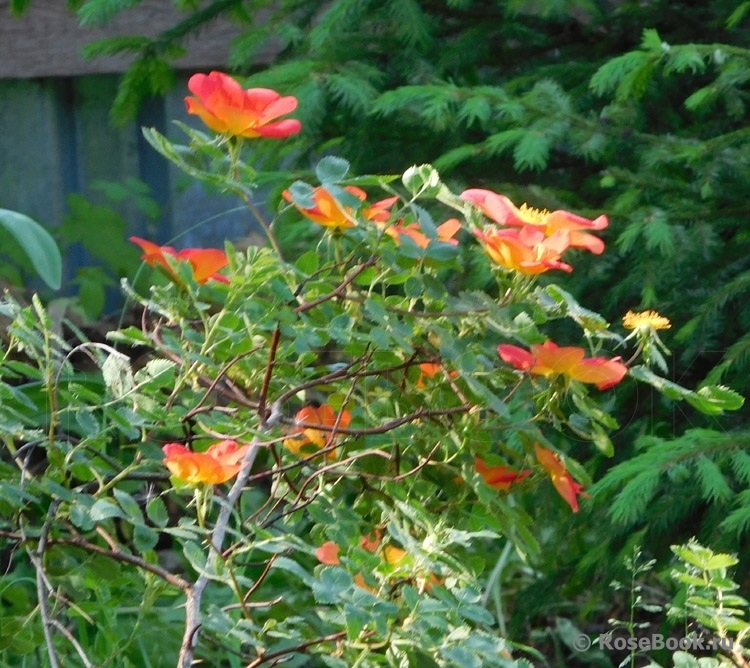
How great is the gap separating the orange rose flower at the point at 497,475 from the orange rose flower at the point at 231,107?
1.28 ft

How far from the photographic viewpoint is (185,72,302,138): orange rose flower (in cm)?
89

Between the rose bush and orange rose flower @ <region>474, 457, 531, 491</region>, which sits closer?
the rose bush

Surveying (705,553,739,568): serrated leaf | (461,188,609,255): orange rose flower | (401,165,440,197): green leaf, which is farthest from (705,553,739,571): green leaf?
(401,165,440,197): green leaf

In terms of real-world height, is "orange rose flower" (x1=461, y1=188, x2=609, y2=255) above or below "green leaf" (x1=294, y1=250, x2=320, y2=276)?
above

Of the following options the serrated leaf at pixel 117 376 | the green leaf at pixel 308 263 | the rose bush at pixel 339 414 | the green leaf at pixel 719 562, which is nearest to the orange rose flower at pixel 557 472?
the rose bush at pixel 339 414

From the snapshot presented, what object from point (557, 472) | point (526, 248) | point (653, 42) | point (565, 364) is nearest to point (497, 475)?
point (557, 472)

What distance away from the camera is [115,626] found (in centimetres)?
146

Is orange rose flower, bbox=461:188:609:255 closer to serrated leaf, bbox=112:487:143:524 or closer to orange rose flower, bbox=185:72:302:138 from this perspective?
orange rose flower, bbox=185:72:302:138

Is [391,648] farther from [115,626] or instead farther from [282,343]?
[115,626]

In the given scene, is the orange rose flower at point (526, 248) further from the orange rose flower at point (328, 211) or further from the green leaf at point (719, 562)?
the green leaf at point (719, 562)

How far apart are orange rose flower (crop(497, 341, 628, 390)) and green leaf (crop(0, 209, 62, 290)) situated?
1.41 feet

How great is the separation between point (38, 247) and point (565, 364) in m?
0.52

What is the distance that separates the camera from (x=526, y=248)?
0.86 metres

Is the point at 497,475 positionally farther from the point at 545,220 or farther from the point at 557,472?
the point at 545,220
